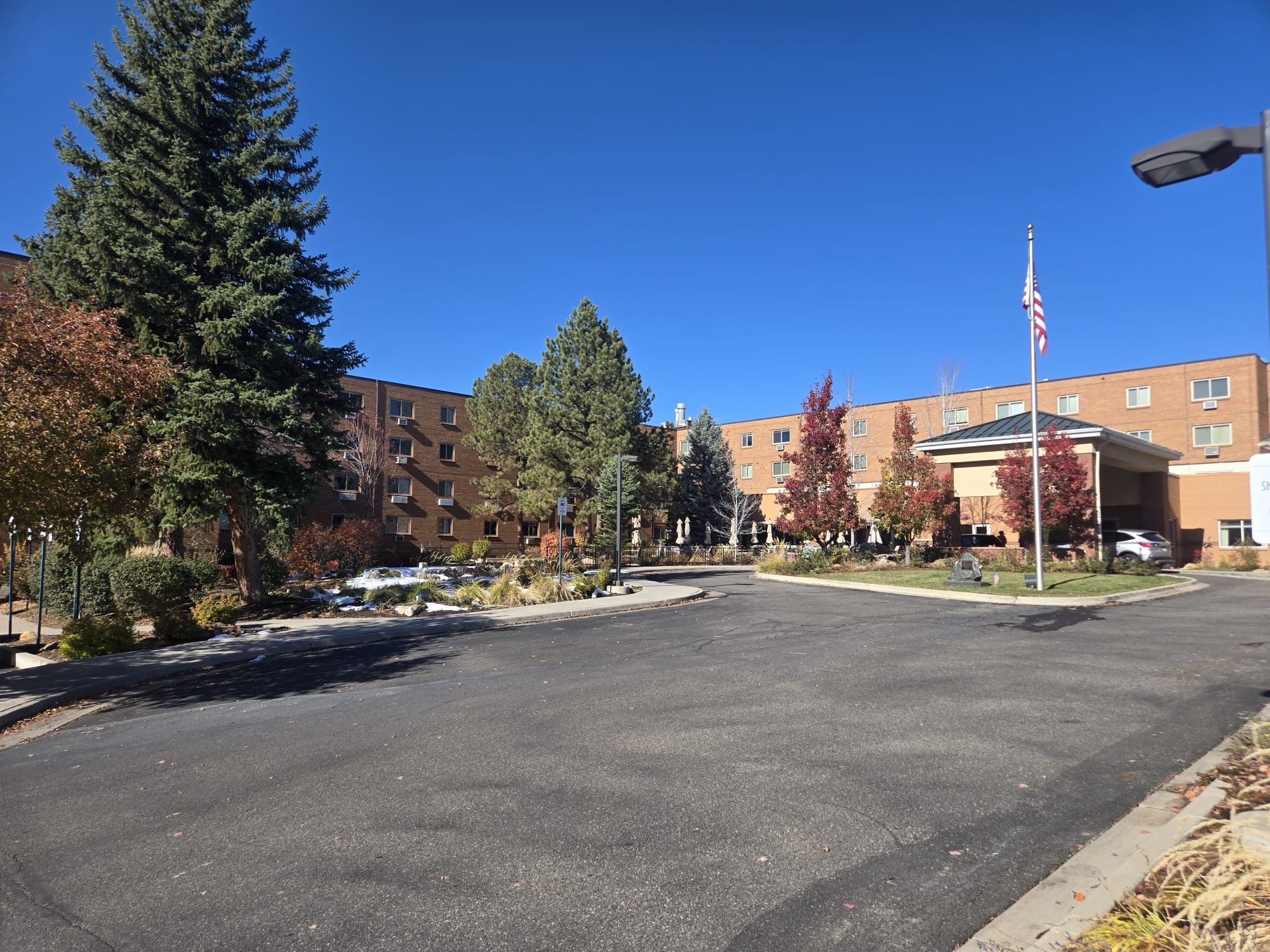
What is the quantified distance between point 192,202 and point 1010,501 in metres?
28.3

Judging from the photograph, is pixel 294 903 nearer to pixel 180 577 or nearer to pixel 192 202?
pixel 180 577

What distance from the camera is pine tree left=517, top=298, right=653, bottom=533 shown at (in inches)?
1512

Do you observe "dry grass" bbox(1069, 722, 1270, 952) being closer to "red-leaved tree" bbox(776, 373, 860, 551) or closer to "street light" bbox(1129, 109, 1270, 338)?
"street light" bbox(1129, 109, 1270, 338)

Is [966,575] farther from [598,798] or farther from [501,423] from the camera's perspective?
[501,423]

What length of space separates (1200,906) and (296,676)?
1098 centimetres

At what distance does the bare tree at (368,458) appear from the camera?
129 ft

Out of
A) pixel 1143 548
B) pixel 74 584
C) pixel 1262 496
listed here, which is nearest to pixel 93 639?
pixel 74 584

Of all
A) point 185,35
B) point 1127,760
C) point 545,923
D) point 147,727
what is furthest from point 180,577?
point 1127,760

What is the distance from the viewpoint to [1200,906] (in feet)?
10.7

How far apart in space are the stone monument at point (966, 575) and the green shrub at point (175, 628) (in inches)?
765

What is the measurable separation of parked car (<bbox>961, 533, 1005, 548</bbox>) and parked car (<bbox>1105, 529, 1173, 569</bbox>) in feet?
13.8

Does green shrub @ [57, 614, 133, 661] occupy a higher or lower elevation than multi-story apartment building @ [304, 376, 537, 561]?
lower

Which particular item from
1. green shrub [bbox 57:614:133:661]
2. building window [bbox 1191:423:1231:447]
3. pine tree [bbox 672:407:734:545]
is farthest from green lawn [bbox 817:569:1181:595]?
pine tree [bbox 672:407:734:545]

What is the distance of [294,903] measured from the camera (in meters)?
3.97
